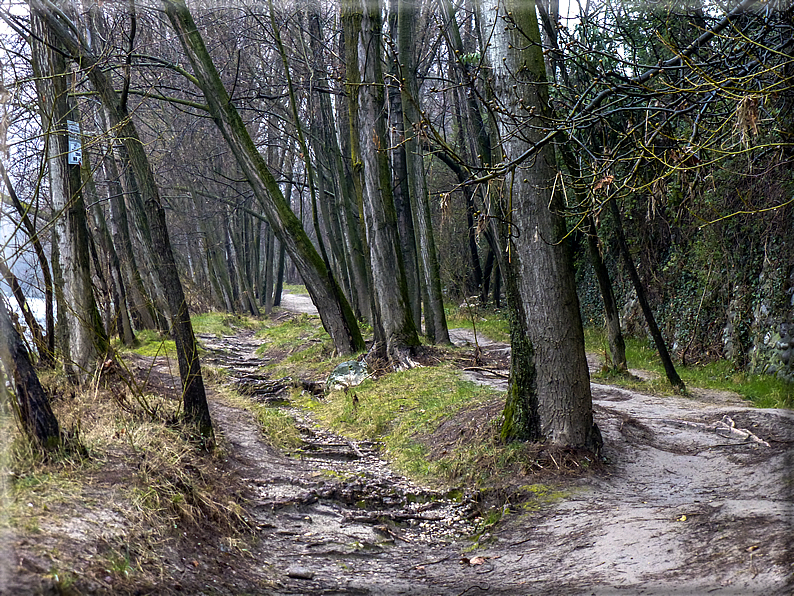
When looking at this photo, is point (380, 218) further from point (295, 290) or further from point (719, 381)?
point (295, 290)

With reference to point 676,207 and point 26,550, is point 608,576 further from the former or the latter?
point 676,207

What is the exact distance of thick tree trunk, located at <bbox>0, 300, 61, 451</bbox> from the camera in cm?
404

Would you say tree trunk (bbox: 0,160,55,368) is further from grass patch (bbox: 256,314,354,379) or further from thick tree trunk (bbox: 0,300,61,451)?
grass patch (bbox: 256,314,354,379)

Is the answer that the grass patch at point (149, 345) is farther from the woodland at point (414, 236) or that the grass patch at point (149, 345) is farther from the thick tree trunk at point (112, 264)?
the woodland at point (414, 236)

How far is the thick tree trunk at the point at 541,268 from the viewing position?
6035 millimetres

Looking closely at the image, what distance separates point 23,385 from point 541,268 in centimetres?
437

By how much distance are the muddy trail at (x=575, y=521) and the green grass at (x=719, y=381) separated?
2.05 metres

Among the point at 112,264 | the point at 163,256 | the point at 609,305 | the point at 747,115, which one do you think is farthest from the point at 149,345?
the point at 747,115

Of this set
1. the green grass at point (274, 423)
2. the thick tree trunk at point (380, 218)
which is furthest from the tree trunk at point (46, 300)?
the thick tree trunk at point (380, 218)

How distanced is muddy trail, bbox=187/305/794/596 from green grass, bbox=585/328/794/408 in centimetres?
205

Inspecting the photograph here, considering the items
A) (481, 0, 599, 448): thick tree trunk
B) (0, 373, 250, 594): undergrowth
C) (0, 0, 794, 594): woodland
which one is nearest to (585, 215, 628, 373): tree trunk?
(0, 0, 794, 594): woodland

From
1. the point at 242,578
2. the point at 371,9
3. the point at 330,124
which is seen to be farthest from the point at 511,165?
the point at 330,124

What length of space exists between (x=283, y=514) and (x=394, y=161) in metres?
11.5

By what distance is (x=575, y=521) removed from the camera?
513 centimetres
